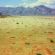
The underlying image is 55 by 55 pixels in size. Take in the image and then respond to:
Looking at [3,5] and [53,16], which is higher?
[3,5]

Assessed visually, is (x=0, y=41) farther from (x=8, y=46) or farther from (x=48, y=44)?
(x=48, y=44)

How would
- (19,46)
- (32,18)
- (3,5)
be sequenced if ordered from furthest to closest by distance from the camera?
(32,18) → (3,5) → (19,46)

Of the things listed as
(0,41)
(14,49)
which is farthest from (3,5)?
(14,49)

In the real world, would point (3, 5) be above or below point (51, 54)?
above

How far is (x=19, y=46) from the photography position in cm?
941

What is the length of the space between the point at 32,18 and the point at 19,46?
45.0ft

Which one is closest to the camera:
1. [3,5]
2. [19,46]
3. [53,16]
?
[19,46]

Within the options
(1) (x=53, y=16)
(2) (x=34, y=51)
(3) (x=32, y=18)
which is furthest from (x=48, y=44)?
(3) (x=32, y=18)

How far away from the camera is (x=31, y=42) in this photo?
33.6 ft

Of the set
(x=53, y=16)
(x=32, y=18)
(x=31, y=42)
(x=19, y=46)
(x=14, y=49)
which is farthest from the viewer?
(x=32, y=18)

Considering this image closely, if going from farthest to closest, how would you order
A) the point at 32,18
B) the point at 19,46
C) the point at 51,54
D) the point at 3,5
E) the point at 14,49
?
1. the point at 32,18
2. the point at 3,5
3. the point at 19,46
4. the point at 14,49
5. the point at 51,54

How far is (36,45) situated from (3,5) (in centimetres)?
1004

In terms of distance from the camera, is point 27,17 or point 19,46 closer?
point 19,46

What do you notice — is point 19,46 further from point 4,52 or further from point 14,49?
point 4,52
